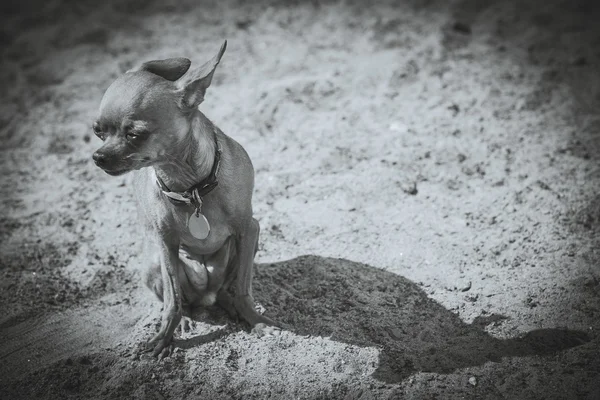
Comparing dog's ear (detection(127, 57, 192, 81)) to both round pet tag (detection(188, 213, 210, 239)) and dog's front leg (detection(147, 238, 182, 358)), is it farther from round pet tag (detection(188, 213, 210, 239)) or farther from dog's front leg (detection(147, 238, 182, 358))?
dog's front leg (detection(147, 238, 182, 358))

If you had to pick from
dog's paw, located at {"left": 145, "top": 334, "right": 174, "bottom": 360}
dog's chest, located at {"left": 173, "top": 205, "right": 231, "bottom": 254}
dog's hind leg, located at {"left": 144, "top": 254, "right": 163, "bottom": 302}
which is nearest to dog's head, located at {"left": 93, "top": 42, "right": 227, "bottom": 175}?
dog's chest, located at {"left": 173, "top": 205, "right": 231, "bottom": 254}

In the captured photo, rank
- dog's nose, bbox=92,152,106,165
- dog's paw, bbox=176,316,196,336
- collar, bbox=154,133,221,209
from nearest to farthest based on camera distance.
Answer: dog's nose, bbox=92,152,106,165
collar, bbox=154,133,221,209
dog's paw, bbox=176,316,196,336

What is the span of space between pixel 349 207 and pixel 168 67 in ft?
6.61

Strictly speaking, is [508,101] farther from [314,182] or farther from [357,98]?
[314,182]

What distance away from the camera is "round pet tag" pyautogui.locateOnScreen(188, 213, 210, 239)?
120 inches

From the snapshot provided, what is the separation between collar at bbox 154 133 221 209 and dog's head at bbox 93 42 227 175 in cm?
24

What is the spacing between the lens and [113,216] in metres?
4.64

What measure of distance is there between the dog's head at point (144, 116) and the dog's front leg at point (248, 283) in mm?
733

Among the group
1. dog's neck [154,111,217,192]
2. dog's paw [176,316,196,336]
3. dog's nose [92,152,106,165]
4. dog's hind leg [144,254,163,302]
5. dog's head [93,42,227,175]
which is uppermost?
dog's head [93,42,227,175]

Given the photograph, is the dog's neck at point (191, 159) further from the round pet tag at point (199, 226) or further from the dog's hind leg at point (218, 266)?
the dog's hind leg at point (218, 266)

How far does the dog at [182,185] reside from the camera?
8.68ft

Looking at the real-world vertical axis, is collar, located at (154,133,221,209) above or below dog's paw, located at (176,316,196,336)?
above

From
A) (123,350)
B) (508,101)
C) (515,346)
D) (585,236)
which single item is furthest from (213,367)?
(508,101)

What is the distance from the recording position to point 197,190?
2941mm
